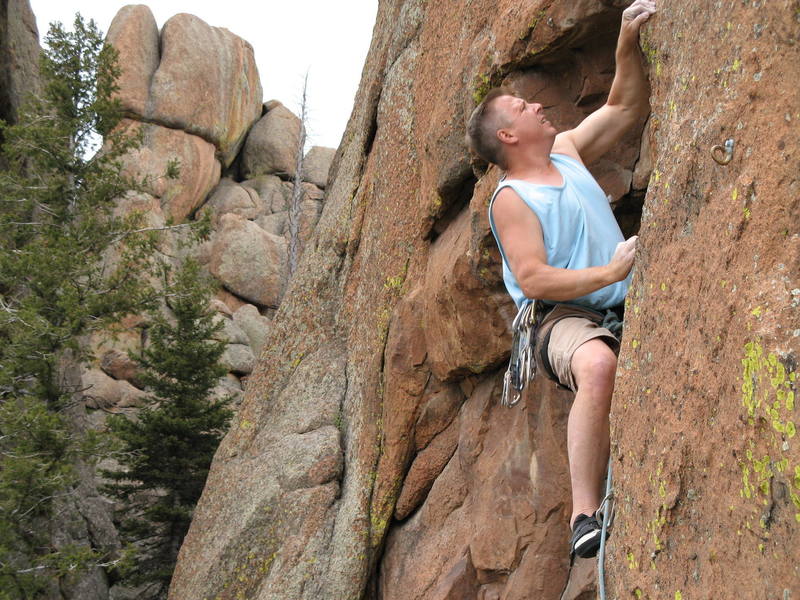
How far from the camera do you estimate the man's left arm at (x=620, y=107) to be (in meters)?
4.20

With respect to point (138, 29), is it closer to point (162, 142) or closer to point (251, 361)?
point (162, 142)

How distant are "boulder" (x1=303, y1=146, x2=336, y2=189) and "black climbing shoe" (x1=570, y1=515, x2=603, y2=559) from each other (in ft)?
110

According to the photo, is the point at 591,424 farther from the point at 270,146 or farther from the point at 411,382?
the point at 270,146

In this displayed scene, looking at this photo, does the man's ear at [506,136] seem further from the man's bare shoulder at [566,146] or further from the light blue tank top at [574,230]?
the man's bare shoulder at [566,146]

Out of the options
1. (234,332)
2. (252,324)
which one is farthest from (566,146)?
(252,324)

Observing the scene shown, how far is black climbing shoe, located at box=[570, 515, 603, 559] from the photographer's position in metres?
3.62

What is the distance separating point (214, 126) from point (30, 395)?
2042 cm

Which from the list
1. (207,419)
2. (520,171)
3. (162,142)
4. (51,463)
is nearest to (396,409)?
(520,171)

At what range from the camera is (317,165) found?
37000 millimetres

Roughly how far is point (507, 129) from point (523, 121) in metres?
0.09

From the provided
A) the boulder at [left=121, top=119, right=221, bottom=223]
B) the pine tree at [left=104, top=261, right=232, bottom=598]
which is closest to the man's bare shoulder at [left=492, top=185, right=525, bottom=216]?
the pine tree at [left=104, top=261, right=232, bottom=598]

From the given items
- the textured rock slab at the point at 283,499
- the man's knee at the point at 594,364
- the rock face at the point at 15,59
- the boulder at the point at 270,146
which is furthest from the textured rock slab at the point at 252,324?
the man's knee at the point at 594,364

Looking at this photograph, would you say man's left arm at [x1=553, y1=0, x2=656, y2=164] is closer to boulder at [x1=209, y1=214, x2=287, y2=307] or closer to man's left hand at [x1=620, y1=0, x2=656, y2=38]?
man's left hand at [x1=620, y1=0, x2=656, y2=38]

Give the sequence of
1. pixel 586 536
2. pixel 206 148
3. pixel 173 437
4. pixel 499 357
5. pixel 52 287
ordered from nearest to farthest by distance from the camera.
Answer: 1. pixel 586 536
2. pixel 499 357
3. pixel 52 287
4. pixel 173 437
5. pixel 206 148
